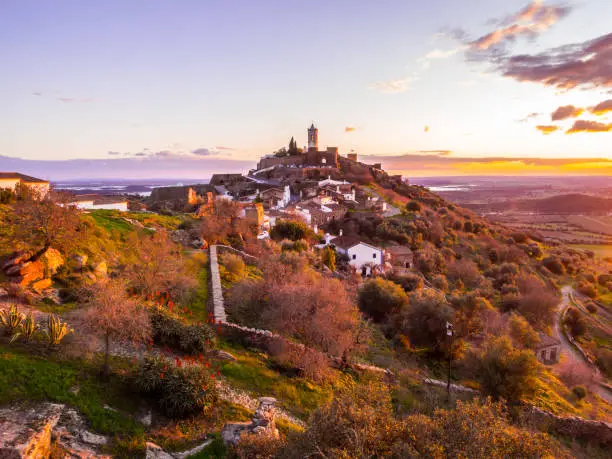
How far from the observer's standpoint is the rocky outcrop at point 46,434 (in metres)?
5.22

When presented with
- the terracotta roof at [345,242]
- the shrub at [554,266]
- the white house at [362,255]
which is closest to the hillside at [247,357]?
the white house at [362,255]

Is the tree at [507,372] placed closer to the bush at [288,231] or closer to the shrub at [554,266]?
the bush at [288,231]

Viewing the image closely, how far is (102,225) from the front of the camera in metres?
20.9

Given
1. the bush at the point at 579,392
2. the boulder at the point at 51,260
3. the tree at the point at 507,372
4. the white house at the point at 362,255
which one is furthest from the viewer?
the white house at the point at 362,255

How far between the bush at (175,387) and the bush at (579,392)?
20111 mm

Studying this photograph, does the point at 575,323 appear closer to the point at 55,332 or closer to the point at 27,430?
the point at 55,332

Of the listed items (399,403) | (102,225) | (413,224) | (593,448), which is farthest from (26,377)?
(413,224)

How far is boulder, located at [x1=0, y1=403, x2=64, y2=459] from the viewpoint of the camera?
5121 millimetres

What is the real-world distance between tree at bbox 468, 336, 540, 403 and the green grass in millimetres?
12850

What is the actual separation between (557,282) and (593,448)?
39.4 metres

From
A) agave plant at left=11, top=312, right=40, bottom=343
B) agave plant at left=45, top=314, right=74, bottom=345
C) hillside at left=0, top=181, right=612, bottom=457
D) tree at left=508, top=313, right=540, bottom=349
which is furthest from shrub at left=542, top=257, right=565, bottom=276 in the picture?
agave plant at left=11, top=312, right=40, bottom=343

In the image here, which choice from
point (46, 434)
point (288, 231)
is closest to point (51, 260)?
point (46, 434)

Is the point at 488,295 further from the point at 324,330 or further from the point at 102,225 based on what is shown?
the point at 102,225

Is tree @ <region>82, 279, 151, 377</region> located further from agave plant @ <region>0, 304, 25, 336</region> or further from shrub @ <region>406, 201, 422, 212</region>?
shrub @ <region>406, 201, 422, 212</region>
